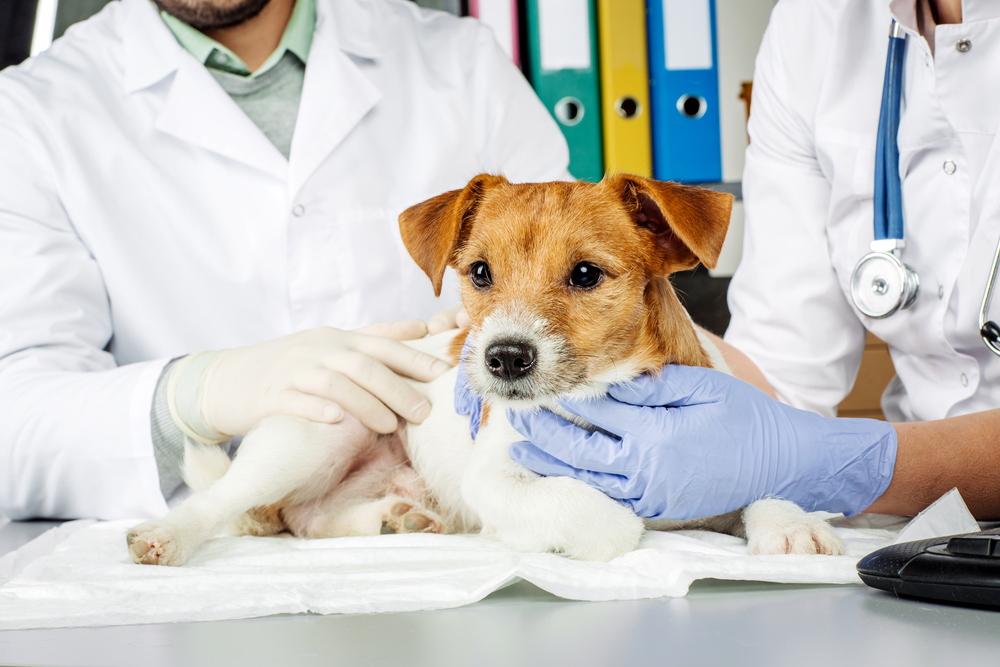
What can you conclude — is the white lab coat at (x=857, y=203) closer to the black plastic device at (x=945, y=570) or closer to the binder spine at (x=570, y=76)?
the binder spine at (x=570, y=76)

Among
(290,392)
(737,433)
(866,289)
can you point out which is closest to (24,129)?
(290,392)

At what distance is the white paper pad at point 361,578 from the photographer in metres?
0.73

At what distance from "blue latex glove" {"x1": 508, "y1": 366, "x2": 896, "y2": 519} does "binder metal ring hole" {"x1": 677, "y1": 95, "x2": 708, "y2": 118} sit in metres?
1.22

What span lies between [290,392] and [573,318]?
0.54 meters

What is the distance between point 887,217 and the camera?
52.1 inches

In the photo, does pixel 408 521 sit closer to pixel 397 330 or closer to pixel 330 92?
pixel 397 330

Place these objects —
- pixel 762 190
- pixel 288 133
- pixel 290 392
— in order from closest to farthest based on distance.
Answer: pixel 290 392, pixel 762 190, pixel 288 133

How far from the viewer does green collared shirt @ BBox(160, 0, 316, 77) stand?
1773mm

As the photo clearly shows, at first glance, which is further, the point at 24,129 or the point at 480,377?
the point at 24,129

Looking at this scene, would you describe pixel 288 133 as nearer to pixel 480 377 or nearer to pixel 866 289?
pixel 480 377

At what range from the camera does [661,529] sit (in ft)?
3.67

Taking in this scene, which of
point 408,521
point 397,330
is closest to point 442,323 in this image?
point 397,330

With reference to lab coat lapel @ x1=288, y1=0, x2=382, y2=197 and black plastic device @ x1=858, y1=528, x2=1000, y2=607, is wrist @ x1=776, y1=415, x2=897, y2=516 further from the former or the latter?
lab coat lapel @ x1=288, y1=0, x2=382, y2=197

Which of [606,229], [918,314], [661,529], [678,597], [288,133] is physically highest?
[288,133]
